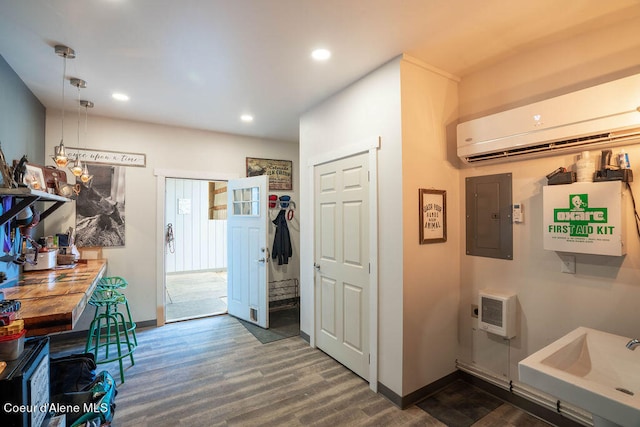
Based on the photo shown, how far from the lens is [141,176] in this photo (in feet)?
12.5

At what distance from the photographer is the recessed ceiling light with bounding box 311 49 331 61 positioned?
7.20ft

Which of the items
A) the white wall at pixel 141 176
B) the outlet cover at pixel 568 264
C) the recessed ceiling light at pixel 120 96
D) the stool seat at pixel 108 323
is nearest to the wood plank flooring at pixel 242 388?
the stool seat at pixel 108 323

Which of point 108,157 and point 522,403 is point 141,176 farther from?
point 522,403

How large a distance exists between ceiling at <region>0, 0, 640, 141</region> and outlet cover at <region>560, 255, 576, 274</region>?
146 centimetres

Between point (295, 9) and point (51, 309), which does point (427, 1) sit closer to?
point (295, 9)

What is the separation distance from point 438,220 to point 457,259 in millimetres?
435

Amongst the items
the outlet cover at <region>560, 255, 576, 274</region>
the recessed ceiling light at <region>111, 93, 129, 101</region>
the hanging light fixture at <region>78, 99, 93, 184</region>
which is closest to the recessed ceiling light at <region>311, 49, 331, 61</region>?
the recessed ceiling light at <region>111, 93, 129, 101</region>

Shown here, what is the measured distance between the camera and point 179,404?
2281 mm

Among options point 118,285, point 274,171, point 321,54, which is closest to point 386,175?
point 321,54

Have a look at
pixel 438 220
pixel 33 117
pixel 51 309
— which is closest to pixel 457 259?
pixel 438 220

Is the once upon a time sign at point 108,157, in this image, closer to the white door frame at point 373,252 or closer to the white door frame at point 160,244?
the white door frame at point 160,244

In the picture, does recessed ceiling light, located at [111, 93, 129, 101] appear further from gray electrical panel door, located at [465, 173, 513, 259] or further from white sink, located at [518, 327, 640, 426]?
white sink, located at [518, 327, 640, 426]

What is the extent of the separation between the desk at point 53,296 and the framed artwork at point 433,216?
2.27 m

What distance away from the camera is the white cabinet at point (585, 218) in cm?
173
